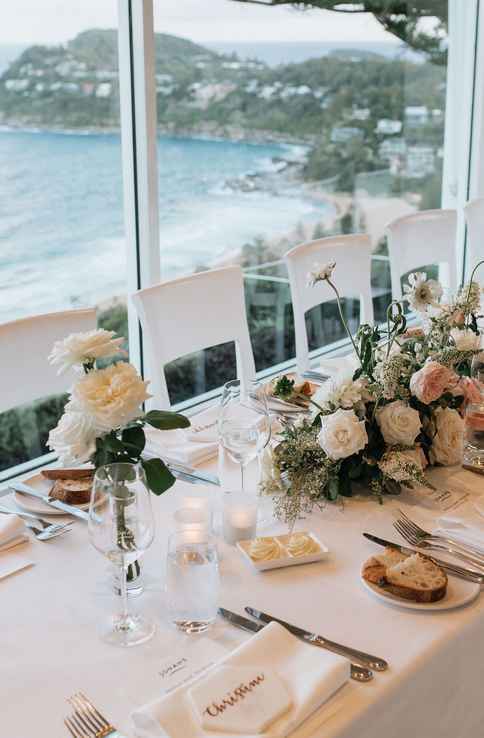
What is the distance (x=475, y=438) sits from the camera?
6.64ft

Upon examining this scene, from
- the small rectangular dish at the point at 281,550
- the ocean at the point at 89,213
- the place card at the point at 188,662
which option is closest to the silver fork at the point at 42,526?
the small rectangular dish at the point at 281,550

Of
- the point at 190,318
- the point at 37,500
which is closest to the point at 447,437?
the point at 37,500

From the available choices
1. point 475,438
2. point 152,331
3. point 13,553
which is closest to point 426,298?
point 475,438

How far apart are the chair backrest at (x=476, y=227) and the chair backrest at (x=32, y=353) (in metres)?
2.17

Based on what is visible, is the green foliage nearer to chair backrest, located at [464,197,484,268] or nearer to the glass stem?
the glass stem

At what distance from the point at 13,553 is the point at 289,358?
9.41 ft

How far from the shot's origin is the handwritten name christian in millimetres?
1148

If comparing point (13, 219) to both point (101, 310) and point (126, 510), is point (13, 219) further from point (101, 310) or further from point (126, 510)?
point (126, 510)

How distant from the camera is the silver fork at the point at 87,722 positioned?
1151 mm

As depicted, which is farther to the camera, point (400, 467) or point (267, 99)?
point (267, 99)

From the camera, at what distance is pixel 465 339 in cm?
195

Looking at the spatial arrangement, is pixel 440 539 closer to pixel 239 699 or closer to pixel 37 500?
pixel 239 699

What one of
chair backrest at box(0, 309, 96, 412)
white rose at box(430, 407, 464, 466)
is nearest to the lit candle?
white rose at box(430, 407, 464, 466)

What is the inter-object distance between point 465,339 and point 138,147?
1661 millimetres
